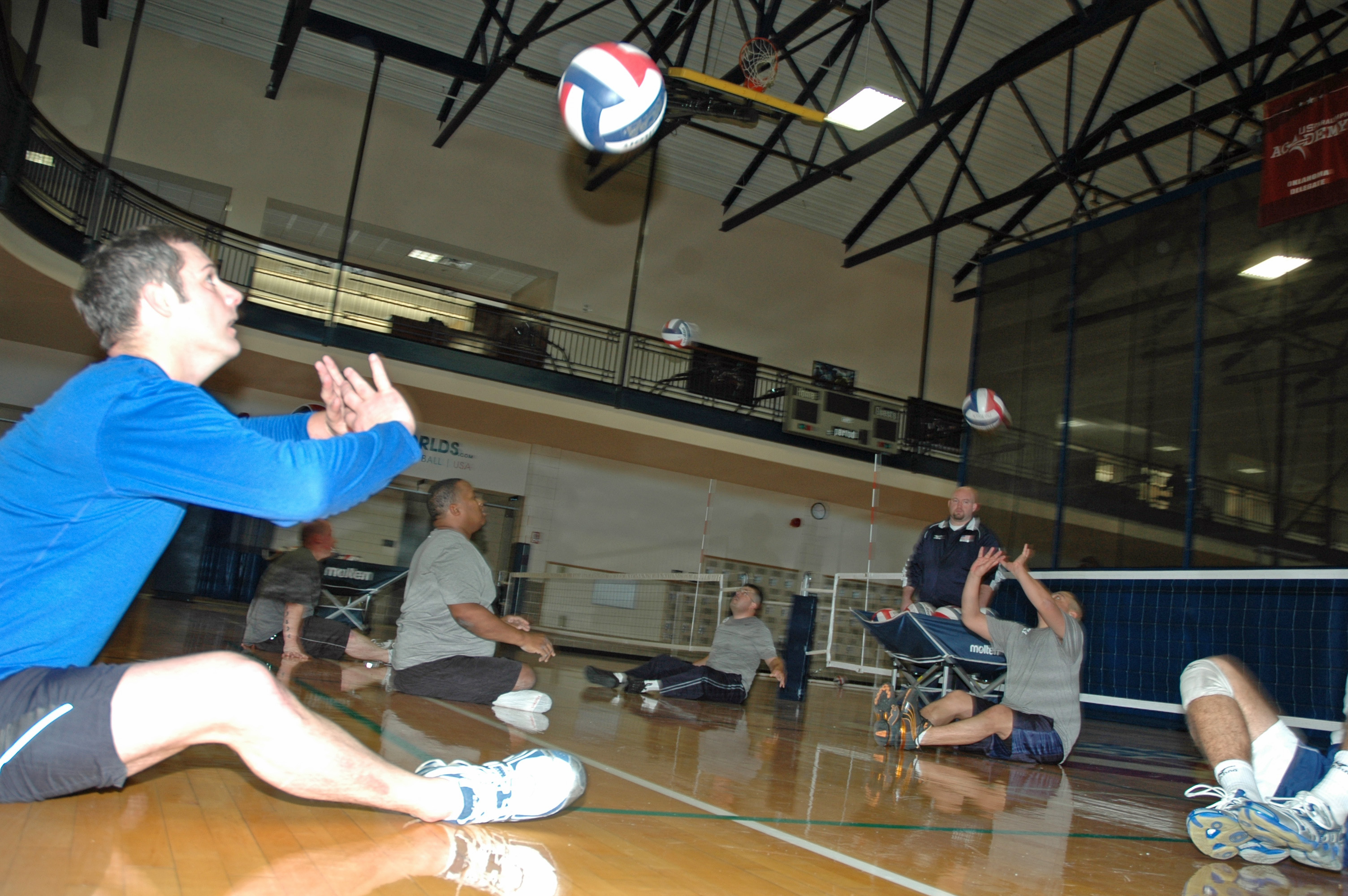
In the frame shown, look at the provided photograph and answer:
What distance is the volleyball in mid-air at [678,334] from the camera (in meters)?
13.6

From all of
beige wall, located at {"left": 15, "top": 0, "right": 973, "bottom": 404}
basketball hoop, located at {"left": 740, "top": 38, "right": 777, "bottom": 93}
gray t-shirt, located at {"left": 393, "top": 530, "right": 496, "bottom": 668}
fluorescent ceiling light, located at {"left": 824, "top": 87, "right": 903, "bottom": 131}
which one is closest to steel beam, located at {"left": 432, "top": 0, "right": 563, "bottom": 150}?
beige wall, located at {"left": 15, "top": 0, "right": 973, "bottom": 404}

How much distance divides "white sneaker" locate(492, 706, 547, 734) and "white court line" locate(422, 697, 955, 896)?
0.20m

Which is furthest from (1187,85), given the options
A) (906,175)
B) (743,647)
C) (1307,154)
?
(743,647)

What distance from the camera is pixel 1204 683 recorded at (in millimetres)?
2504

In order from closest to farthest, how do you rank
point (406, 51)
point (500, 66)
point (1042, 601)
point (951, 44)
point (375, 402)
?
point (375, 402) < point (1042, 601) < point (951, 44) < point (500, 66) < point (406, 51)

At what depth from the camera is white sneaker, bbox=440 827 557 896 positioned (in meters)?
1.42

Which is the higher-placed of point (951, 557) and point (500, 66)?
point (500, 66)

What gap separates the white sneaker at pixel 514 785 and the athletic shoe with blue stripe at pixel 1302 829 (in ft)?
5.22

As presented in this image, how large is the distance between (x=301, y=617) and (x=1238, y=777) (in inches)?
208

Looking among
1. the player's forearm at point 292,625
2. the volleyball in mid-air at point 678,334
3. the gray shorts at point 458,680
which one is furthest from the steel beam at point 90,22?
the gray shorts at point 458,680

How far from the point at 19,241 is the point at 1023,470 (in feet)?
34.1

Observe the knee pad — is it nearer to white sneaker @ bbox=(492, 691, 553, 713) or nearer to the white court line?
the white court line

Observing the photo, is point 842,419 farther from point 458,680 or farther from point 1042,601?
point 458,680

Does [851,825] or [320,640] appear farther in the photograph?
[320,640]
